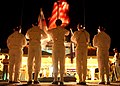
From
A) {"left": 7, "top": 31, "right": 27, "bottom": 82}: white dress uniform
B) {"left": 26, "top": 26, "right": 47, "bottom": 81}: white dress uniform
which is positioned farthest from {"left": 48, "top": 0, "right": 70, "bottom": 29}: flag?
{"left": 26, "top": 26, "right": 47, "bottom": 81}: white dress uniform

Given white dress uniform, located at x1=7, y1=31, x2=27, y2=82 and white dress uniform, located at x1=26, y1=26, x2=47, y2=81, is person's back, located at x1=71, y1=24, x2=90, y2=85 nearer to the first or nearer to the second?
white dress uniform, located at x1=26, y1=26, x2=47, y2=81

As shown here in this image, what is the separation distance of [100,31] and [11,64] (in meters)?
3.76

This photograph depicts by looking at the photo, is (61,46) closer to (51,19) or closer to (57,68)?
(57,68)

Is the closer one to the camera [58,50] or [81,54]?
[58,50]

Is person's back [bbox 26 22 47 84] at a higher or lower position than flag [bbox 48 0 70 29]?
lower

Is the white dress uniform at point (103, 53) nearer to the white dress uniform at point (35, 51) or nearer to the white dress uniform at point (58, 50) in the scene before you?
the white dress uniform at point (58, 50)

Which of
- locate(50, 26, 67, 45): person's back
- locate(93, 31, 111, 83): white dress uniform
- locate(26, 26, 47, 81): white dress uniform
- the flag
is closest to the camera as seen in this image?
locate(26, 26, 47, 81): white dress uniform

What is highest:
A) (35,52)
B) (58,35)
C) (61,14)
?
(61,14)

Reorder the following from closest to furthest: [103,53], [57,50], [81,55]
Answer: [57,50] → [81,55] → [103,53]

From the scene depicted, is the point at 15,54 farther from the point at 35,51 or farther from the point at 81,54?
the point at 81,54

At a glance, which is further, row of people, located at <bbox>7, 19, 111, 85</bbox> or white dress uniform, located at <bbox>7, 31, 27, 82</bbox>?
white dress uniform, located at <bbox>7, 31, 27, 82</bbox>

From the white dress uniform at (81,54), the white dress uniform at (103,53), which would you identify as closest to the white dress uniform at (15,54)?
the white dress uniform at (81,54)

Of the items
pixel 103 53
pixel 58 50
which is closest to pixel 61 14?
pixel 103 53

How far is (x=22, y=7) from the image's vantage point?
2000cm
